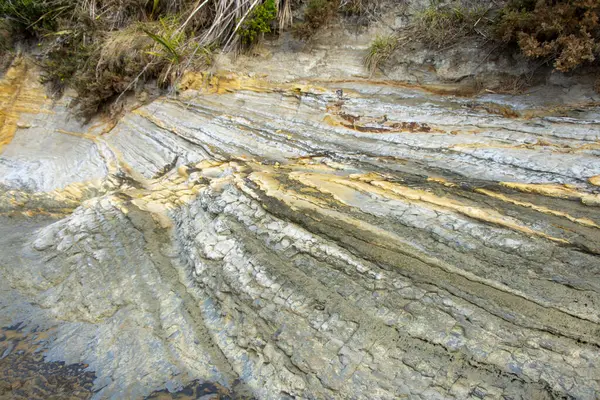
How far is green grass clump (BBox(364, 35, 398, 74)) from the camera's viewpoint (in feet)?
15.6

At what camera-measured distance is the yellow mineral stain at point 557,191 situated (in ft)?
8.82

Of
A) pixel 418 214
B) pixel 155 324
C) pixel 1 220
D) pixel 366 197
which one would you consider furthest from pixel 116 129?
pixel 418 214

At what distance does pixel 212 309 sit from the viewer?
9.41 ft

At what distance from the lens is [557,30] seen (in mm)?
3682

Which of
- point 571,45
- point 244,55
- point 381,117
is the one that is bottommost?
point 381,117

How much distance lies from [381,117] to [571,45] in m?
1.75

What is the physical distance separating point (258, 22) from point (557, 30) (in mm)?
3307

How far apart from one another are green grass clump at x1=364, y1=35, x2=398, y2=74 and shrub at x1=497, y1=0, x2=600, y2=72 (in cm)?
119

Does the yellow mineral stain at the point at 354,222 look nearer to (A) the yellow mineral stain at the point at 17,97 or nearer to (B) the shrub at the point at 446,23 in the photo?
(B) the shrub at the point at 446,23

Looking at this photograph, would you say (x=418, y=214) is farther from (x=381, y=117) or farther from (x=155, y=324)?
(x=155, y=324)

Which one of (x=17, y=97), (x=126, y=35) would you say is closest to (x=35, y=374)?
(x=126, y=35)

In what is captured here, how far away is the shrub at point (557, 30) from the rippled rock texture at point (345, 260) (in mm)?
437

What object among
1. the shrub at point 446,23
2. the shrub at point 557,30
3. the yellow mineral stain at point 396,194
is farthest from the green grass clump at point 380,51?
the yellow mineral stain at point 396,194

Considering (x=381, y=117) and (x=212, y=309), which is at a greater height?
(x=381, y=117)
